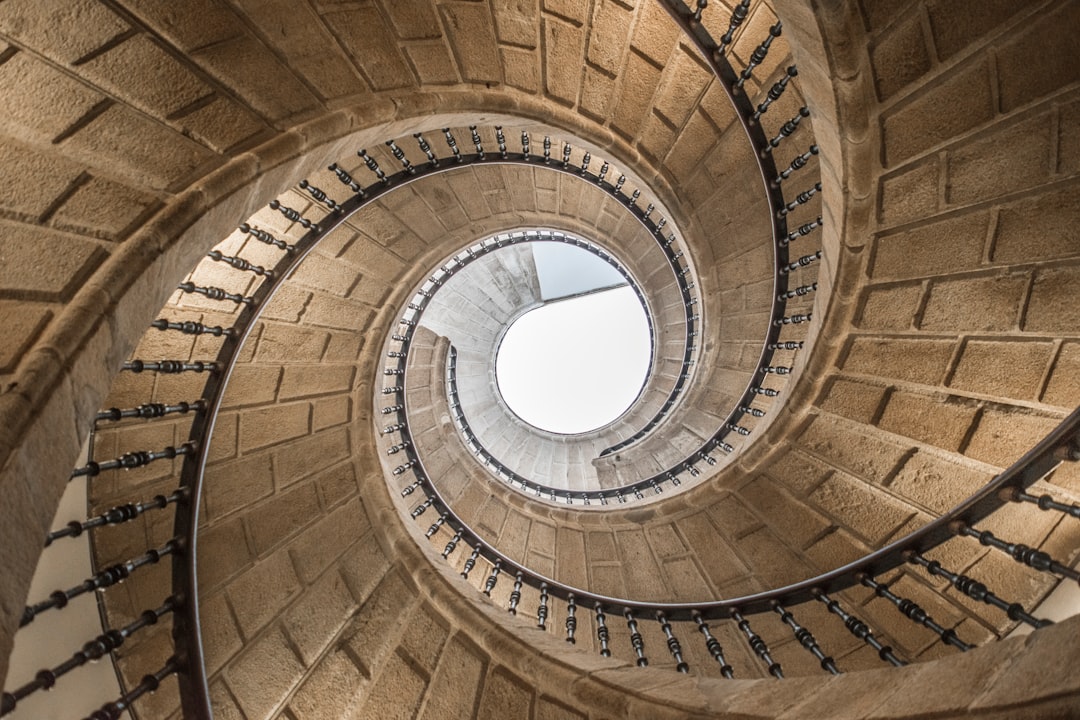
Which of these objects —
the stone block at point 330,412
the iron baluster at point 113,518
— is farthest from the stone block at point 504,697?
the stone block at point 330,412

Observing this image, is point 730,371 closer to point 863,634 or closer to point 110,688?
point 863,634

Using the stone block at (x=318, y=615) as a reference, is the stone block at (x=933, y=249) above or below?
above

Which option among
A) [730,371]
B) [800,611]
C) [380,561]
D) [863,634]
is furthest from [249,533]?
[730,371]

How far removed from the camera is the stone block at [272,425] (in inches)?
132

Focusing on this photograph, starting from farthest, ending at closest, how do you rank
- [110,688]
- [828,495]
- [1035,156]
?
[828,495]
[110,688]
[1035,156]

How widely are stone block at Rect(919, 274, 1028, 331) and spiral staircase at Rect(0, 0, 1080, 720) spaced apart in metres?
0.01

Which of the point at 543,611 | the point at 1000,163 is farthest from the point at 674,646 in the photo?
the point at 1000,163

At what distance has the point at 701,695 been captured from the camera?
227 cm

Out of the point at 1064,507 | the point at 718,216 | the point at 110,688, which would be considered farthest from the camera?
the point at 718,216

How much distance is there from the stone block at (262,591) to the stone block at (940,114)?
4041 mm

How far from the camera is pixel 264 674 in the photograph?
9.25ft

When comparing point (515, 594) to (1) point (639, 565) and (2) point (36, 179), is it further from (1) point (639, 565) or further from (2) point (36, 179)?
(2) point (36, 179)

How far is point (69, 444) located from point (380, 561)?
227 centimetres

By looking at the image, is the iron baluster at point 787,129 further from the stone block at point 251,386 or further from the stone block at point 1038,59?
the stone block at point 251,386
